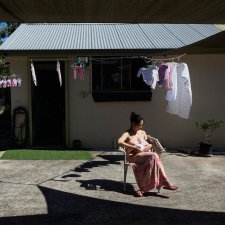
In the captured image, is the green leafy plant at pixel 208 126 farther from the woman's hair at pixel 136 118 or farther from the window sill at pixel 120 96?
the woman's hair at pixel 136 118

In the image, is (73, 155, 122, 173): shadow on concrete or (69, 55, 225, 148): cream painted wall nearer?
(73, 155, 122, 173): shadow on concrete

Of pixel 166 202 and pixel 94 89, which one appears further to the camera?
pixel 94 89

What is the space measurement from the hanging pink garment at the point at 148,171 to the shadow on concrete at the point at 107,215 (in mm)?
713

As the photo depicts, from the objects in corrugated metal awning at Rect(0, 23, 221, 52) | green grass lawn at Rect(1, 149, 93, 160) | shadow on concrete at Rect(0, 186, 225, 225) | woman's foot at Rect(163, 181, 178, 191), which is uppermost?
corrugated metal awning at Rect(0, 23, 221, 52)

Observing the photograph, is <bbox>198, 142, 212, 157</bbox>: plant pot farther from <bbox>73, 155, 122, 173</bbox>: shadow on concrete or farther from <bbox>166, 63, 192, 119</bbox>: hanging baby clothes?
<bbox>73, 155, 122, 173</bbox>: shadow on concrete

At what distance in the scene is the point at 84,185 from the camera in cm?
838

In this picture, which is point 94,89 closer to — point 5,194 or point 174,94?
point 174,94

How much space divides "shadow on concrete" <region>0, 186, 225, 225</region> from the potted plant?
5042 millimetres

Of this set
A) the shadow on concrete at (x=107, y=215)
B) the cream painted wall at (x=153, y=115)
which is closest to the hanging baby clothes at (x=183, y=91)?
the cream painted wall at (x=153, y=115)

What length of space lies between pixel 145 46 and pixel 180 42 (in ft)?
3.60

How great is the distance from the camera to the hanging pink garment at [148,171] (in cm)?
777

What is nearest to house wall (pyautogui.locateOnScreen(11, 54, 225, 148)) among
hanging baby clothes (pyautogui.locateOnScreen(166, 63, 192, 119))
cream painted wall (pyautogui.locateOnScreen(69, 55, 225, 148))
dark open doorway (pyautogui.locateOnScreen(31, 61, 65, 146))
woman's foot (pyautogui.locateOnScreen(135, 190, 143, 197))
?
cream painted wall (pyautogui.locateOnScreen(69, 55, 225, 148))

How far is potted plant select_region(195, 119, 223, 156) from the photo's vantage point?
11719 mm
